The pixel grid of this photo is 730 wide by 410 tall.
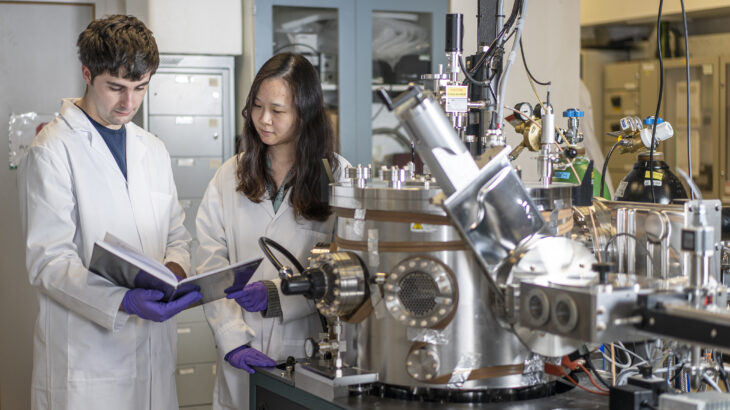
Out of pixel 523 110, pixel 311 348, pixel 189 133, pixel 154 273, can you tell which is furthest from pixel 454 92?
pixel 189 133

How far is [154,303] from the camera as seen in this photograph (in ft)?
5.69

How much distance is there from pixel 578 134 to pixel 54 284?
1215 mm

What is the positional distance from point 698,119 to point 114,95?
3.91 m

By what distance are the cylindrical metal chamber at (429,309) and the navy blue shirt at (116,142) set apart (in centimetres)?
92

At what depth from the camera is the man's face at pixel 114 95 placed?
1.92 metres

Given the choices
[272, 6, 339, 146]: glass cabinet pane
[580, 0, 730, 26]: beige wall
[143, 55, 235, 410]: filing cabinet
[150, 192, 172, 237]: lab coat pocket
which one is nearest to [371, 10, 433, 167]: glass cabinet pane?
[272, 6, 339, 146]: glass cabinet pane

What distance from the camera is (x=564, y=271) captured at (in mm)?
1256

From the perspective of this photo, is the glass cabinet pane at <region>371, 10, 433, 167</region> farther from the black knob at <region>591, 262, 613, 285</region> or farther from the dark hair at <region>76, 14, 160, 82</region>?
the black knob at <region>591, 262, 613, 285</region>

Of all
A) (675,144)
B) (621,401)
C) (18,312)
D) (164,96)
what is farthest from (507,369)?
(675,144)

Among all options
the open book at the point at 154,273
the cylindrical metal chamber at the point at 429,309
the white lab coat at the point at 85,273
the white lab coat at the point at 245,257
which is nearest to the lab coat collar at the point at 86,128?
the white lab coat at the point at 85,273

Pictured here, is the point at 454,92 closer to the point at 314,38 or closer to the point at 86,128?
the point at 86,128

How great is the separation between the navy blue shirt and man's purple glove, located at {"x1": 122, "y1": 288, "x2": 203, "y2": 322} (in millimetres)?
399

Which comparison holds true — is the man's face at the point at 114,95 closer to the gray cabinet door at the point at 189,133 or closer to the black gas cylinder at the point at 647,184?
the black gas cylinder at the point at 647,184

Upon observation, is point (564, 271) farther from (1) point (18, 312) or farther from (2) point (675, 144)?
(2) point (675, 144)
